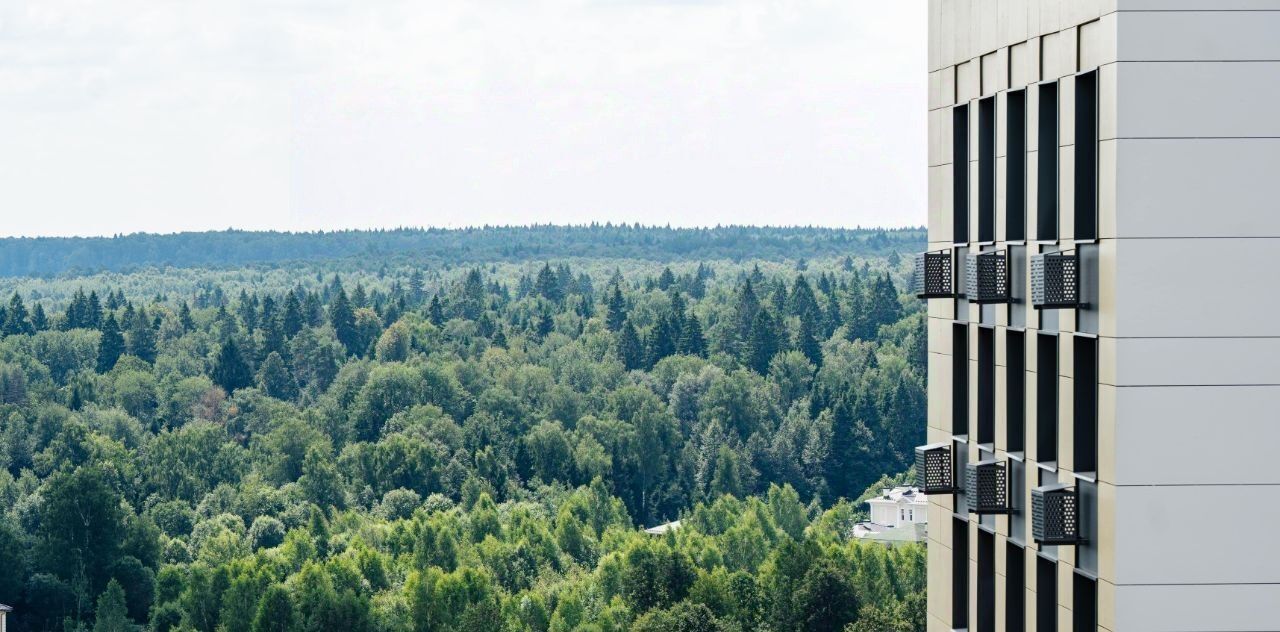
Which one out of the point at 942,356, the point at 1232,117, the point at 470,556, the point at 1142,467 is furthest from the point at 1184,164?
the point at 470,556

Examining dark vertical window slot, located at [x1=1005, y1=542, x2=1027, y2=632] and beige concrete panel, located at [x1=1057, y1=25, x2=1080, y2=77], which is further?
dark vertical window slot, located at [x1=1005, y1=542, x2=1027, y2=632]

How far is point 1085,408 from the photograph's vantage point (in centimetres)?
2694

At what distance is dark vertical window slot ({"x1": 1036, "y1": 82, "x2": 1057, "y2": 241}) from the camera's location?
28.2 metres

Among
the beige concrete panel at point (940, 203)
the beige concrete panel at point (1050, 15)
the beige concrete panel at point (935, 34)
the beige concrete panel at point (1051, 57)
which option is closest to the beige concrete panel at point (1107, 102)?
the beige concrete panel at point (1051, 57)

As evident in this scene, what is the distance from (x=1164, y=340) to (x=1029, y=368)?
3587 millimetres

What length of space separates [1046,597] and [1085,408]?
10.5 ft

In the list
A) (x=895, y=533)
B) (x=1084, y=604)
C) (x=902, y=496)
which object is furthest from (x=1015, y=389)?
(x=902, y=496)

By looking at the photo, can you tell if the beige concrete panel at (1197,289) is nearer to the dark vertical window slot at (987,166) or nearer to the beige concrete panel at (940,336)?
the dark vertical window slot at (987,166)

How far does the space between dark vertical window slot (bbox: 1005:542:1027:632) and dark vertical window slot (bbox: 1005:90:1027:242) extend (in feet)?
14.1

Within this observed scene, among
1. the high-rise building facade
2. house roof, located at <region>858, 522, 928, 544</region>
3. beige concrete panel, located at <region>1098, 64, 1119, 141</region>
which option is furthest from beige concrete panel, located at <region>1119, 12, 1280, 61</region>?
house roof, located at <region>858, 522, 928, 544</region>

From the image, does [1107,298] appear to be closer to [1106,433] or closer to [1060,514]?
[1106,433]

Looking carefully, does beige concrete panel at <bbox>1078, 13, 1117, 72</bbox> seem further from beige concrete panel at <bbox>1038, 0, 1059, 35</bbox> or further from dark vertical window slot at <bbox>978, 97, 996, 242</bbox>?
dark vertical window slot at <bbox>978, 97, 996, 242</bbox>

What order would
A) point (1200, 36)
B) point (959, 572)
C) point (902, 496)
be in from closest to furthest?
point (1200, 36), point (959, 572), point (902, 496)

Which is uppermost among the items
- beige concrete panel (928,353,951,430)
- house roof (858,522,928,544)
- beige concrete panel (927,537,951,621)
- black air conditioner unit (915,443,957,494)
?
beige concrete panel (928,353,951,430)
